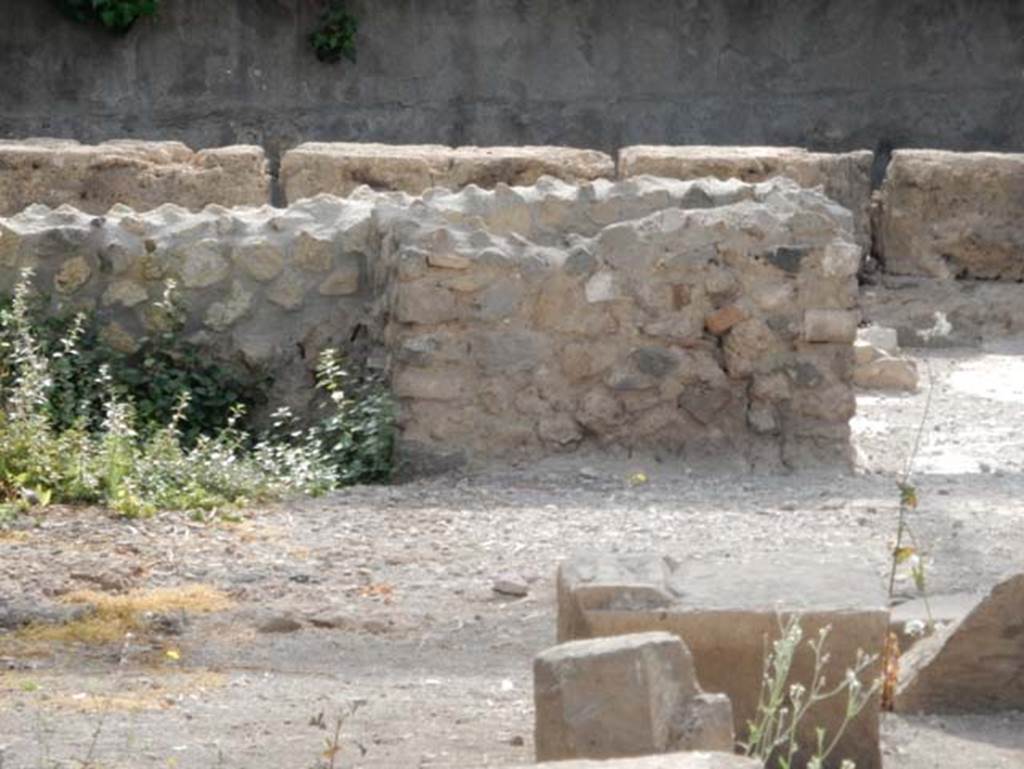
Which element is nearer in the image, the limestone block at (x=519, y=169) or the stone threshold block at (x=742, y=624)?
the stone threshold block at (x=742, y=624)

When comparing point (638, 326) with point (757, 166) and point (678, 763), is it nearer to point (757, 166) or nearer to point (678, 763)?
point (757, 166)

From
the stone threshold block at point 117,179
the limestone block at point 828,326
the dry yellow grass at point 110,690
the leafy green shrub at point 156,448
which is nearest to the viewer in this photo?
the dry yellow grass at point 110,690

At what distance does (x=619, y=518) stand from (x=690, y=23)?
35.4 ft

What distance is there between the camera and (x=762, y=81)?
17.1 meters

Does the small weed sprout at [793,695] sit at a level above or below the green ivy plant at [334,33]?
below

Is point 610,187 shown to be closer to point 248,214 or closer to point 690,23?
point 248,214

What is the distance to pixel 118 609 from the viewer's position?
218 inches

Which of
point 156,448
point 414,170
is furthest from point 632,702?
point 414,170

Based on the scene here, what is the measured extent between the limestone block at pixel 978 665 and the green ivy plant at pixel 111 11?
40.3 feet

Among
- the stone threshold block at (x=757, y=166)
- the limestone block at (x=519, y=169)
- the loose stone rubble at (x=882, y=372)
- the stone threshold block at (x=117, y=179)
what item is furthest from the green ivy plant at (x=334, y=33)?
the loose stone rubble at (x=882, y=372)

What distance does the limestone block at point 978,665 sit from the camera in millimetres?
4699

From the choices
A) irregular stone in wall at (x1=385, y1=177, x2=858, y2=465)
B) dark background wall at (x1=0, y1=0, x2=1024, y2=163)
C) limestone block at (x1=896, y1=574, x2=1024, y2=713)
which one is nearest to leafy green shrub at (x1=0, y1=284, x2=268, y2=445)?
irregular stone in wall at (x1=385, y1=177, x2=858, y2=465)

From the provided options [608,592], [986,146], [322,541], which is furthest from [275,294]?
[986,146]

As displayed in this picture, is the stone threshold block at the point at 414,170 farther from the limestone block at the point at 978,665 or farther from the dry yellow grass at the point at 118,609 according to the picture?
the limestone block at the point at 978,665
